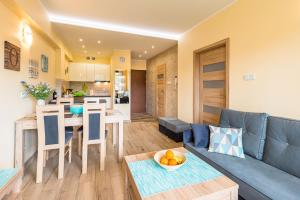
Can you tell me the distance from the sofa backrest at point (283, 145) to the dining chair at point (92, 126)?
210cm

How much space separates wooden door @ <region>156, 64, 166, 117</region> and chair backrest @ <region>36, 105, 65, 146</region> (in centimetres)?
399

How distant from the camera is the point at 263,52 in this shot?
222 cm

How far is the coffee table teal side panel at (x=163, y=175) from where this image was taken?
1.16 metres

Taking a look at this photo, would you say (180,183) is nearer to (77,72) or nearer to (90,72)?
(90,72)

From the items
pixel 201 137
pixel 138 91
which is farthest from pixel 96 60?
pixel 201 137

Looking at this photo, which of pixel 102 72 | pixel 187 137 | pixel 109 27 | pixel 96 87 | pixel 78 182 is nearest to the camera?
pixel 78 182

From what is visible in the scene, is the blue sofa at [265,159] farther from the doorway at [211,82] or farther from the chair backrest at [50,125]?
the chair backrest at [50,125]

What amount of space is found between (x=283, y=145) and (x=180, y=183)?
1242 mm

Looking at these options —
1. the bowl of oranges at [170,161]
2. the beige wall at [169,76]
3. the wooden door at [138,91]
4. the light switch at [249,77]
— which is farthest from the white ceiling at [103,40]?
the bowl of oranges at [170,161]

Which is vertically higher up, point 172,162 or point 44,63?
point 44,63

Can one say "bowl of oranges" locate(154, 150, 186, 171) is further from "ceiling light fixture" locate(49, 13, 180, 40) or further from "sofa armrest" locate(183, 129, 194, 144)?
"ceiling light fixture" locate(49, 13, 180, 40)

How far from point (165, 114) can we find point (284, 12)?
4181 millimetres

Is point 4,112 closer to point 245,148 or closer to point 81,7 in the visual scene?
point 81,7

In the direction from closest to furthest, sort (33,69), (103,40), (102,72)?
(33,69) < (103,40) < (102,72)
